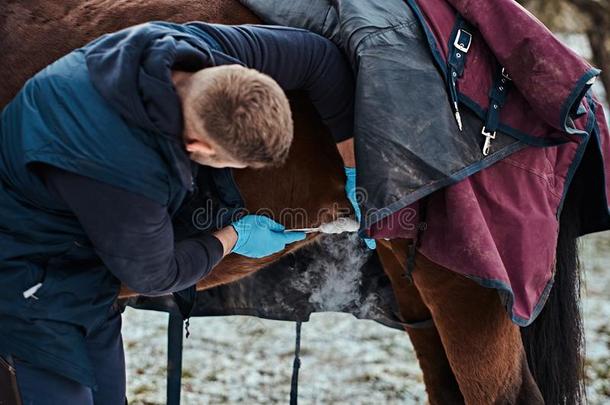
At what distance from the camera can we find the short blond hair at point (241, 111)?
1.27m

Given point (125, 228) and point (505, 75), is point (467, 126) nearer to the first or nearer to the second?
point (505, 75)

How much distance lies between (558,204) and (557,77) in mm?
354

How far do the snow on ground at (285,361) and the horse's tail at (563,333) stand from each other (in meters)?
1.05

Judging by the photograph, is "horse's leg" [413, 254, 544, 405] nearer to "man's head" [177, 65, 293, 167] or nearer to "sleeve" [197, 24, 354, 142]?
"sleeve" [197, 24, 354, 142]

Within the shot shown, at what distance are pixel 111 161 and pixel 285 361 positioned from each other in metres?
2.53

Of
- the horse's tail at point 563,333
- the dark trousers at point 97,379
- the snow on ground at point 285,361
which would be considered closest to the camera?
the dark trousers at point 97,379

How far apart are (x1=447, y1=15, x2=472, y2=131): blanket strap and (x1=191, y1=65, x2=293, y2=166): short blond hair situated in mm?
645

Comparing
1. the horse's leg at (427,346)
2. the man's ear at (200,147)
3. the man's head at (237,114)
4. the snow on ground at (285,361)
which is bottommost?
the snow on ground at (285,361)

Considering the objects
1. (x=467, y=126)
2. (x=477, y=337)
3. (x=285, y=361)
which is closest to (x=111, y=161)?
(x=467, y=126)

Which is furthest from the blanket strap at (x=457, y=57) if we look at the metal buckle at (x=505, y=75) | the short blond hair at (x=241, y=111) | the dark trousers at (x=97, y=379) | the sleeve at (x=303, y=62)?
the dark trousers at (x=97, y=379)

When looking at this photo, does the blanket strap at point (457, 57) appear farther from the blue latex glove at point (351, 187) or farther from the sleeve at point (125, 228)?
the sleeve at point (125, 228)

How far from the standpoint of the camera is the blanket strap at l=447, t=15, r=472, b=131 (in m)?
1.82

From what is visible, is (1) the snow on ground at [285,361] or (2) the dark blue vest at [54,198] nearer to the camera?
(2) the dark blue vest at [54,198]

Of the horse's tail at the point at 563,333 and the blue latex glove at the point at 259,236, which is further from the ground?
the blue latex glove at the point at 259,236
